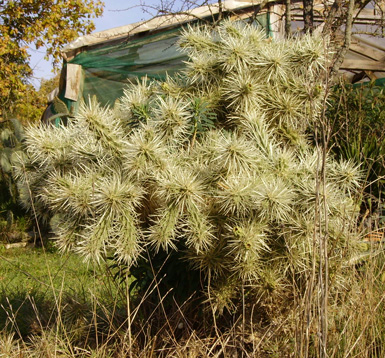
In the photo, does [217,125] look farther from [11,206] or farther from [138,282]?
[11,206]

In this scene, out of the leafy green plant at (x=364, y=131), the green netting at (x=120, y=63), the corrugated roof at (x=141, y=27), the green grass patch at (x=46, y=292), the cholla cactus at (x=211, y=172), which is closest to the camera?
the cholla cactus at (x=211, y=172)

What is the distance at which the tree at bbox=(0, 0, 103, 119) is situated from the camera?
37.8 ft

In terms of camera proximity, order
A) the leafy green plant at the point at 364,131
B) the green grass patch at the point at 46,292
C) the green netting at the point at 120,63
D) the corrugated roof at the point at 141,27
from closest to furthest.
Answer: the green grass patch at the point at 46,292, the leafy green plant at the point at 364,131, the corrugated roof at the point at 141,27, the green netting at the point at 120,63

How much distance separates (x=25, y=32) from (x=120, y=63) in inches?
175

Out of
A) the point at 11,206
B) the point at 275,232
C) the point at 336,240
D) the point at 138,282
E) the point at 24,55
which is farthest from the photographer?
the point at 24,55

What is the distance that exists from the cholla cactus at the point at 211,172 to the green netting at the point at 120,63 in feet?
17.3

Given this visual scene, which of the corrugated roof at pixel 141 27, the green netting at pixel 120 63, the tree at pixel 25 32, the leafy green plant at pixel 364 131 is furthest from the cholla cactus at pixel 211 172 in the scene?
the tree at pixel 25 32

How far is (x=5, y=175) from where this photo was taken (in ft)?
25.4

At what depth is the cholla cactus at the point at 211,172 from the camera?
2379mm

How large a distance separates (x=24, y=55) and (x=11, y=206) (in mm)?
5404

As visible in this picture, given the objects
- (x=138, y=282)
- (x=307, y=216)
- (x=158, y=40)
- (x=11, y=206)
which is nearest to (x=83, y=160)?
(x=138, y=282)

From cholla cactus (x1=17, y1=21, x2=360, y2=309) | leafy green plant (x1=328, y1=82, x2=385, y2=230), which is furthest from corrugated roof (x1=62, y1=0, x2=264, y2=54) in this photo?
cholla cactus (x1=17, y1=21, x2=360, y2=309)

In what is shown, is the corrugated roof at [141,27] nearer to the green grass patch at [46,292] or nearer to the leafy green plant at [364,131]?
the leafy green plant at [364,131]

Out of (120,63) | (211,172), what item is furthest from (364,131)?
(120,63)
